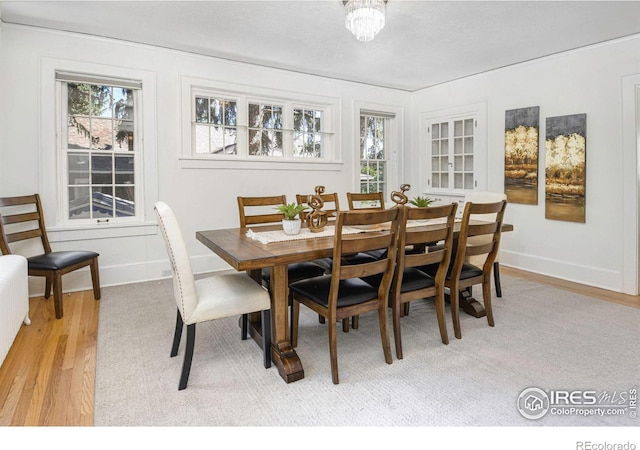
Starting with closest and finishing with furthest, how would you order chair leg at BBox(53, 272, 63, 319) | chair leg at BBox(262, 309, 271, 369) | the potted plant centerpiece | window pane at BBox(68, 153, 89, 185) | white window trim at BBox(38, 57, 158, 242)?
chair leg at BBox(262, 309, 271, 369), the potted plant centerpiece, chair leg at BBox(53, 272, 63, 319), white window trim at BBox(38, 57, 158, 242), window pane at BBox(68, 153, 89, 185)

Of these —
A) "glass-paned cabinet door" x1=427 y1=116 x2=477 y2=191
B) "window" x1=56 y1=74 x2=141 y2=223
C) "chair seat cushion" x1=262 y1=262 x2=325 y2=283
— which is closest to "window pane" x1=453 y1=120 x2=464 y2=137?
"glass-paned cabinet door" x1=427 y1=116 x2=477 y2=191

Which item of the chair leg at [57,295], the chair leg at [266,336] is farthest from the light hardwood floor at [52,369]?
the chair leg at [266,336]

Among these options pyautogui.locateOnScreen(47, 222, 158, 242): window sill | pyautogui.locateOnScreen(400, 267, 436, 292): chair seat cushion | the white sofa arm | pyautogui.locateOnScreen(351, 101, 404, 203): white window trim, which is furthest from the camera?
pyautogui.locateOnScreen(351, 101, 404, 203): white window trim

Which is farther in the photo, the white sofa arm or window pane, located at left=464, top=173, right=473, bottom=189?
window pane, located at left=464, top=173, right=473, bottom=189

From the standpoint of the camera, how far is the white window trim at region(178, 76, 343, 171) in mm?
4410

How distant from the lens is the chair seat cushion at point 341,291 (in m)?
2.21

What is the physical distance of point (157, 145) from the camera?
13.9 feet

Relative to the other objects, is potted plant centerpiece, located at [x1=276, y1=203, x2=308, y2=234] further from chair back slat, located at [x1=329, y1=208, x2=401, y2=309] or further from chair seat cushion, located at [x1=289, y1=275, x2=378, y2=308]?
chair back slat, located at [x1=329, y1=208, x2=401, y2=309]

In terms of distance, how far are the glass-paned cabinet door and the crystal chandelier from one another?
311 centimetres

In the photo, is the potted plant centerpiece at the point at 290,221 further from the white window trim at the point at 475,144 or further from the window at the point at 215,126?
the white window trim at the point at 475,144

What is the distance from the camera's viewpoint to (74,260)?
131 inches

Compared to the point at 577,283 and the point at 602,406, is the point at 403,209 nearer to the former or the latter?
the point at 602,406

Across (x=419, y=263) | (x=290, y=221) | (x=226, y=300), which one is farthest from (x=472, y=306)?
(x=226, y=300)

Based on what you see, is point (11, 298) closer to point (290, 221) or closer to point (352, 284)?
point (290, 221)
